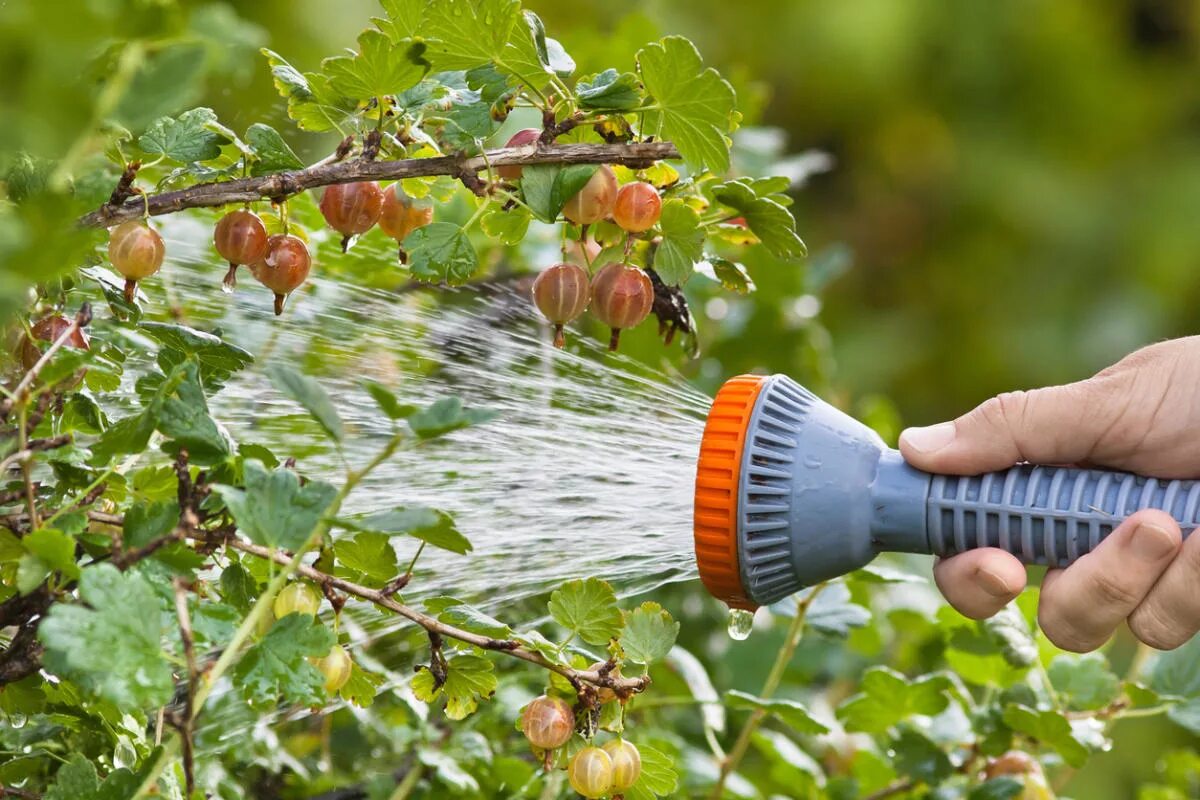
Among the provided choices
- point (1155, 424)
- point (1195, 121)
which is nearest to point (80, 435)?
point (1155, 424)

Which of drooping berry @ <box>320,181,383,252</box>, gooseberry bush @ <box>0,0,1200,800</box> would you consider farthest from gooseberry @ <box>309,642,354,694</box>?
drooping berry @ <box>320,181,383,252</box>

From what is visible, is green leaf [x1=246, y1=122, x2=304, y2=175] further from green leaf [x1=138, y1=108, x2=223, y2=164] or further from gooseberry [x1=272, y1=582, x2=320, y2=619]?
gooseberry [x1=272, y1=582, x2=320, y2=619]

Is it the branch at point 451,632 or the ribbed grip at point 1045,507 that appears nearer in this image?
the branch at point 451,632

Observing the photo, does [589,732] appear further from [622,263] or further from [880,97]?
[880,97]

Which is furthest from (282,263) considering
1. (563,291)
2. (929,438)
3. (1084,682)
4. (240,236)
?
(1084,682)

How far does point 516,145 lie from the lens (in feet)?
2.20

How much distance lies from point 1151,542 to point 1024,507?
0.06m

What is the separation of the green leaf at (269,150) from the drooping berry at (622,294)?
0.51ft

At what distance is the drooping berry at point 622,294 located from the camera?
2.27 ft

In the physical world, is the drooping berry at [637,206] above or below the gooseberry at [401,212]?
above

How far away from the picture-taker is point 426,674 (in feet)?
2.12

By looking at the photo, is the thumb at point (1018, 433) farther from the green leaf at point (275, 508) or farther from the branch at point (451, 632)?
the green leaf at point (275, 508)

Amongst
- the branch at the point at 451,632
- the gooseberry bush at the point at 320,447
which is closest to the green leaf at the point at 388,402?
the gooseberry bush at the point at 320,447

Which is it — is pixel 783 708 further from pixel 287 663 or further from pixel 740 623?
pixel 287 663
